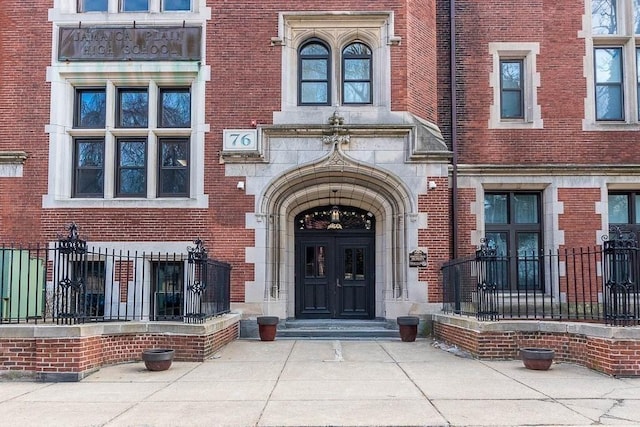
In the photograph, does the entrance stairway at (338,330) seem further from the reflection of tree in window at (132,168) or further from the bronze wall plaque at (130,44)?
the bronze wall plaque at (130,44)

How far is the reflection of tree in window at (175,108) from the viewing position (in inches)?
559

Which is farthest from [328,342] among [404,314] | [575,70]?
[575,70]

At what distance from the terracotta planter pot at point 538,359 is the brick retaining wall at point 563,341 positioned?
63 cm

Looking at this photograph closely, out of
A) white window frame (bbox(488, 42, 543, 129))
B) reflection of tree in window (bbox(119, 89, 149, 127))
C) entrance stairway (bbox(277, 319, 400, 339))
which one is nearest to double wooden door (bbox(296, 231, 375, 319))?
entrance stairway (bbox(277, 319, 400, 339))

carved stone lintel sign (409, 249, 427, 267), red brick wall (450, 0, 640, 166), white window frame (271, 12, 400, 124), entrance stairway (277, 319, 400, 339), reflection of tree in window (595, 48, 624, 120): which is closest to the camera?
entrance stairway (277, 319, 400, 339)

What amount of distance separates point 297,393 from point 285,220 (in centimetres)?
708

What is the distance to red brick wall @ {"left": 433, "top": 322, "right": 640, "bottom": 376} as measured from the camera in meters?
8.49

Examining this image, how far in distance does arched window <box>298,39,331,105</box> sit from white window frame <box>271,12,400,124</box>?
164mm

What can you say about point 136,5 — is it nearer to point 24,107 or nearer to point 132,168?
point 24,107

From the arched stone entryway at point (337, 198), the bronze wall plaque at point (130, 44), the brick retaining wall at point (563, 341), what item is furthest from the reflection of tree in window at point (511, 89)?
the bronze wall plaque at point (130, 44)

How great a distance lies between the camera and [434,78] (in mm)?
14633

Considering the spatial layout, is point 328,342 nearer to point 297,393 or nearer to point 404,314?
point 404,314

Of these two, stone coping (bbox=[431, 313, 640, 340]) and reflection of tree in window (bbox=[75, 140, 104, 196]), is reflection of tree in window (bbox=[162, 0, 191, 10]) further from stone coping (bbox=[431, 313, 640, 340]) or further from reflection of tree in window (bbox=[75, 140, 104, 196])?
stone coping (bbox=[431, 313, 640, 340])

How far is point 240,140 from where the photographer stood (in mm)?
13688
